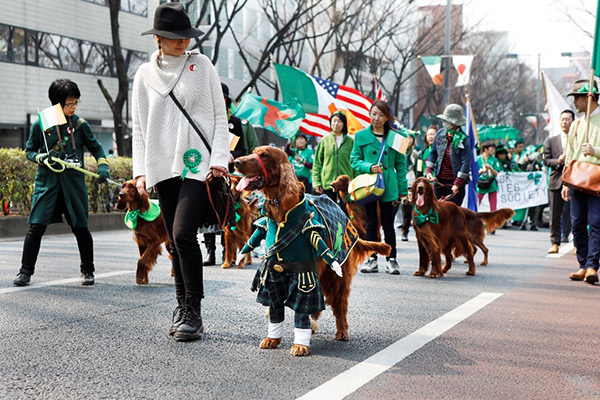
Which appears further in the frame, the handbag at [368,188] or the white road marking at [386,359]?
the handbag at [368,188]

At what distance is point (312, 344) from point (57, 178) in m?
3.47

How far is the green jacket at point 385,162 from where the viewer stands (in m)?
8.99

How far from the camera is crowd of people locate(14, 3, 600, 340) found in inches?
200

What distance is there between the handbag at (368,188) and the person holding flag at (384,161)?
0.08 metres

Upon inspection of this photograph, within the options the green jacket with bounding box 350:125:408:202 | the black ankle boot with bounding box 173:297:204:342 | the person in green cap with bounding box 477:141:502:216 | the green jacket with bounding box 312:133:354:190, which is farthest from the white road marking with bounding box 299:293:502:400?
the person in green cap with bounding box 477:141:502:216

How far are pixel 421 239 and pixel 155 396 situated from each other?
18.2 ft

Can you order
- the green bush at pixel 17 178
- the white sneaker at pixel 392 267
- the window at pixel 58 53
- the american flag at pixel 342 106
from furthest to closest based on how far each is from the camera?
the window at pixel 58 53, the american flag at pixel 342 106, the green bush at pixel 17 178, the white sneaker at pixel 392 267

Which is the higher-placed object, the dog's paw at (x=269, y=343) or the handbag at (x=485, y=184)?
the handbag at (x=485, y=184)

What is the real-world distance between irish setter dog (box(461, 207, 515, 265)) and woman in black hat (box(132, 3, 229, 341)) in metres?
5.54

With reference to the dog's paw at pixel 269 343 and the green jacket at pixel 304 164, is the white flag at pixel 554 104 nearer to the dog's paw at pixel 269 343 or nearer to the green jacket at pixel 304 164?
the green jacket at pixel 304 164

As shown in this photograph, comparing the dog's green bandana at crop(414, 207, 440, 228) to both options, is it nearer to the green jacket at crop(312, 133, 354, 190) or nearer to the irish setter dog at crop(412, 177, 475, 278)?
the irish setter dog at crop(412, 177, 475, 278)

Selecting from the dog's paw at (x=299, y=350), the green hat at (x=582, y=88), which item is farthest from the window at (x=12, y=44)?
the dog's paw at (x=299, y=350)

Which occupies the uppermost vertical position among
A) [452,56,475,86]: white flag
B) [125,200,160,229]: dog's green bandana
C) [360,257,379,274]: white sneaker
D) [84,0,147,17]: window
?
[84,0,147,17]: window

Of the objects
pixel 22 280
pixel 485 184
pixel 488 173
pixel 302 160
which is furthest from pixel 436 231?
pixel 485 184
